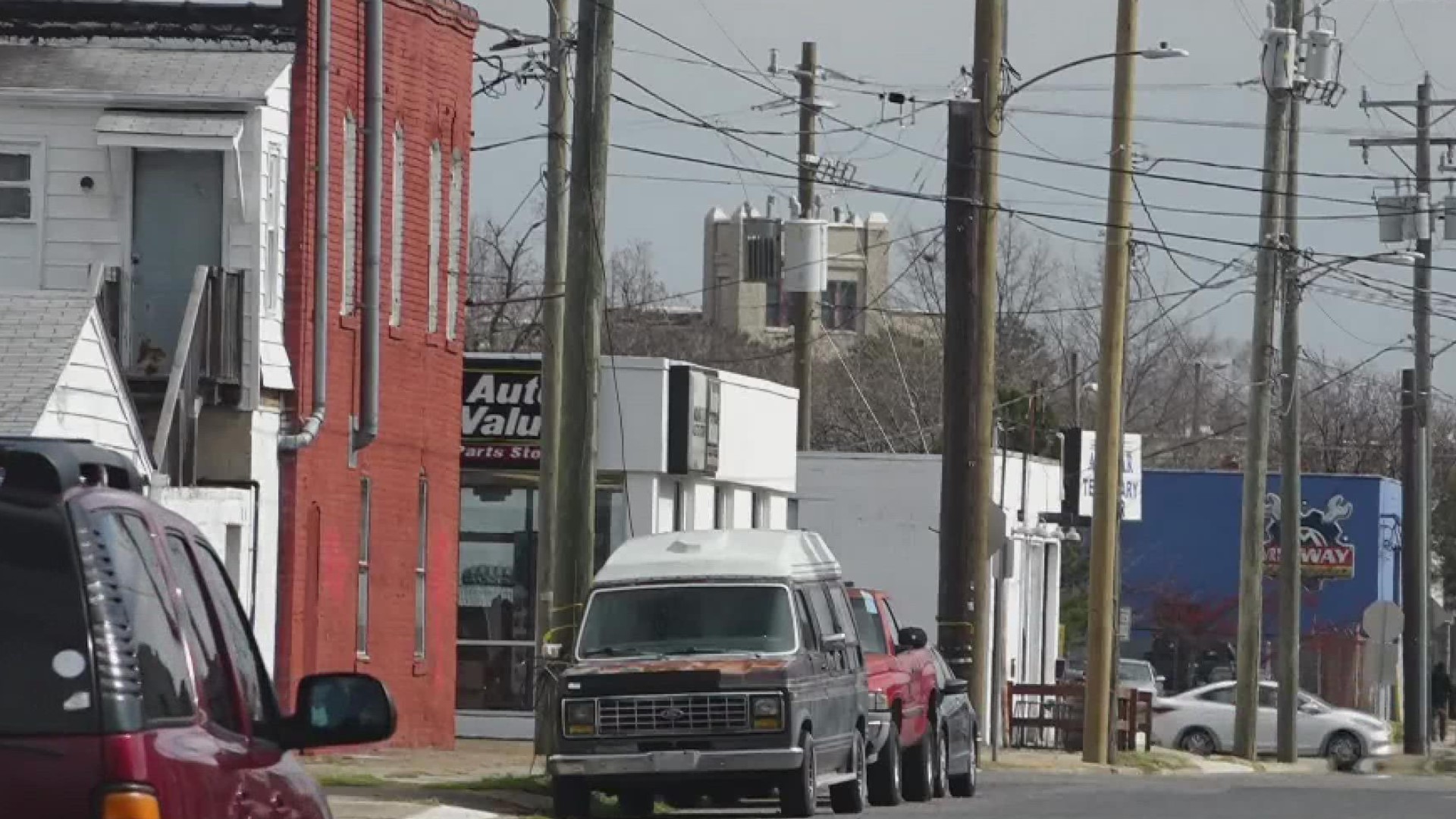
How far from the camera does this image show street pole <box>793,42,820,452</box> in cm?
4316

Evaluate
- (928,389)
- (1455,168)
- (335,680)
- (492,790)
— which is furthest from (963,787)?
(928,389)

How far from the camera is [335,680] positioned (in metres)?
7.07

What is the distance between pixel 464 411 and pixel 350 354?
23.9 ft

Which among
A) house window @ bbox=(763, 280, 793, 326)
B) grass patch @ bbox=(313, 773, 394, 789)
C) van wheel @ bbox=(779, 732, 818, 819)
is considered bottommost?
grass patch @ bbox=(313, 773, 394, 789)

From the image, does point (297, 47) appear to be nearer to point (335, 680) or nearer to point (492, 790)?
point (492, 790)

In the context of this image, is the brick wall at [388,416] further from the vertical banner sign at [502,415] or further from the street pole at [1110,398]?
the street pole at [1110,398]

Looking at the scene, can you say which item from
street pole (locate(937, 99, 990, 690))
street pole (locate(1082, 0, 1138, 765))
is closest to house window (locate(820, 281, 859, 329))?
street pole (locate(1082, 0, 1138, 765))

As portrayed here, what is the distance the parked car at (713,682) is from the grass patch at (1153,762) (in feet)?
48.0

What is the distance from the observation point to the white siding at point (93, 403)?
2009cm

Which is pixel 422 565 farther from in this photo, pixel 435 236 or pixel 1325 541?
pixel 1325 541

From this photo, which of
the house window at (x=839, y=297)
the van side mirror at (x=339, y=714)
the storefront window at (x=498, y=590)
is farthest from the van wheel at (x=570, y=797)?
the house window at (x=839, y=297)

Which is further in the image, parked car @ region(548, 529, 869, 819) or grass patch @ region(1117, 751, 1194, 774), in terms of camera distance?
grass patch @ region(1117, 751, 1194, 774)

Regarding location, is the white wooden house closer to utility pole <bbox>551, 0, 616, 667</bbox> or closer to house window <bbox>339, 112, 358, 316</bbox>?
house window <bbox>339, 112, 358, 316</bbox>

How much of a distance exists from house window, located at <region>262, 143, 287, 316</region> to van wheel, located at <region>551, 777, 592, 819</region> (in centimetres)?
670
